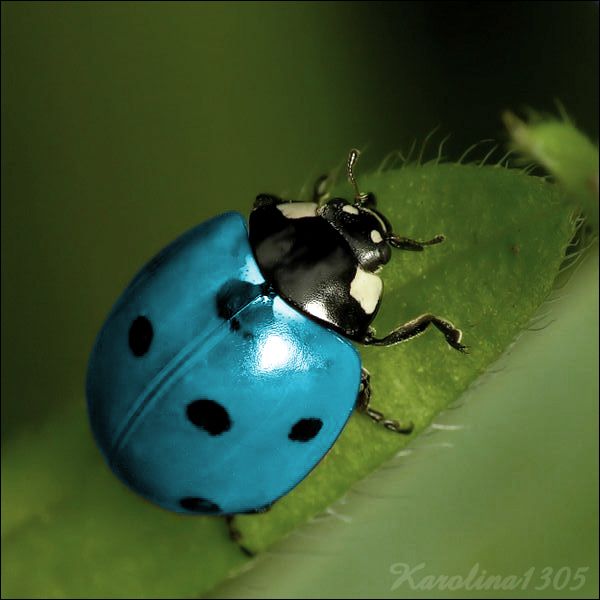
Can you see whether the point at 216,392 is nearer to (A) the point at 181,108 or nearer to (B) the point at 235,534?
(B) the point at 235,534

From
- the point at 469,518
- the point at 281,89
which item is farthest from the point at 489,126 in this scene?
the point at 469,518

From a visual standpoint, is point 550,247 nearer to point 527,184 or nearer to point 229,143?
point 527,184

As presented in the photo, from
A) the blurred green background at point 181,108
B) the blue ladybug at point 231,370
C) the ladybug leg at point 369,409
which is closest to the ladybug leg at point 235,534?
the blue ladybug at point 231,370

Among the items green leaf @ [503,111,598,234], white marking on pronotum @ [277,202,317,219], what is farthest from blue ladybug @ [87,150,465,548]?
green leaf @ [503,111,598,234]

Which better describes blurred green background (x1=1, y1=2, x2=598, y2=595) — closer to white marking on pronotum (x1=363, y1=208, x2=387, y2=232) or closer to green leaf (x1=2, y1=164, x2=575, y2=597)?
green leaf (x1=2, y1=164, x2=575, y2=597)

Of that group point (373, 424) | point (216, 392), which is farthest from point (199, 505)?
point (373, 424)

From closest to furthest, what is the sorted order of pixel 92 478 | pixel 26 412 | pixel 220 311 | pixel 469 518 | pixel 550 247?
pixel 550 247 → pixel 469 518 → pixel 220 311 → pixel 92 478 → pixel 26 412

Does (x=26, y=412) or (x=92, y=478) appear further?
(x=26, y=412)
